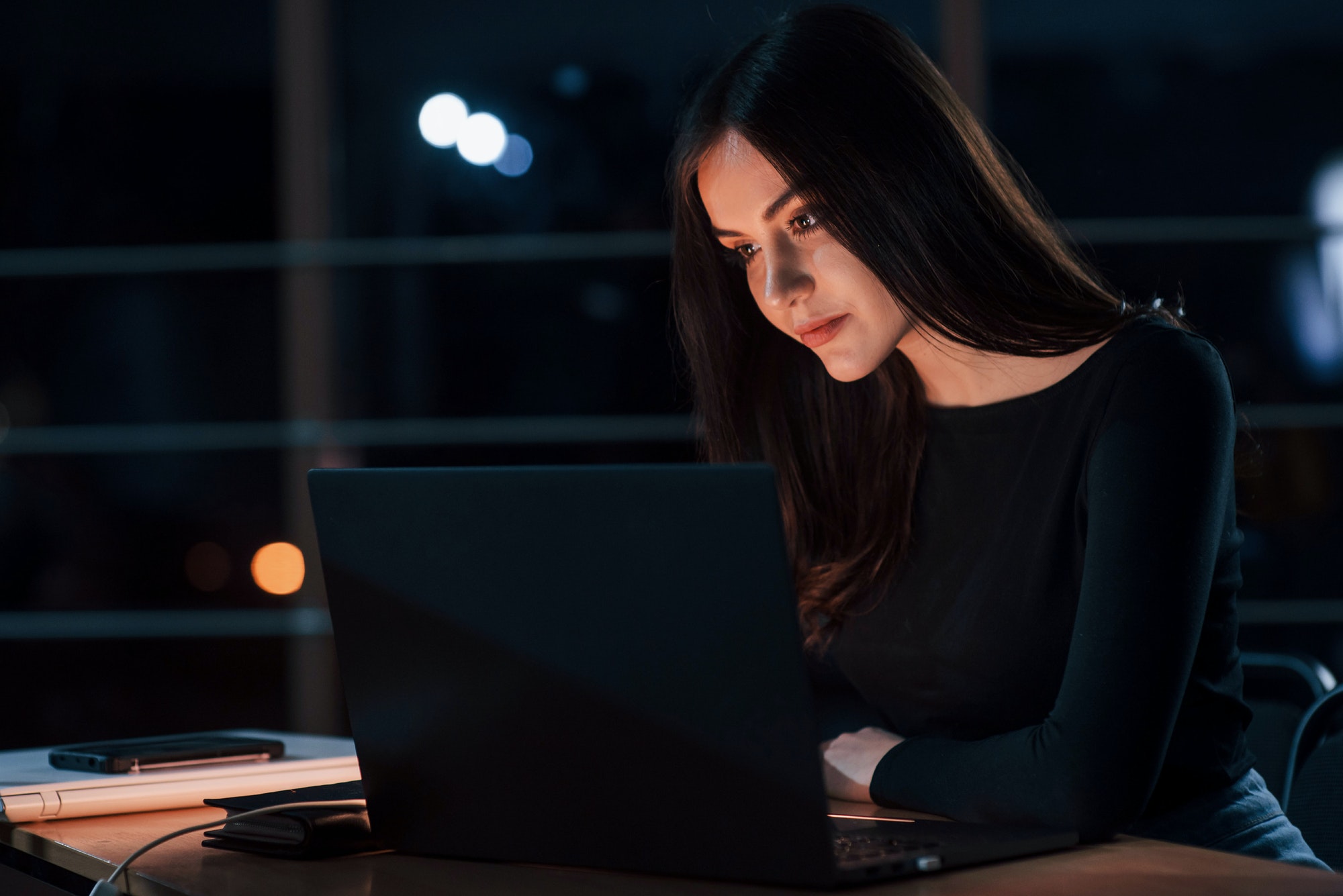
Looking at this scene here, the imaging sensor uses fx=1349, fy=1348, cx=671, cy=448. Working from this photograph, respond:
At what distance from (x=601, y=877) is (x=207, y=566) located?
3557 millimetres

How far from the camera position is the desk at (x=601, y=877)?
826mm

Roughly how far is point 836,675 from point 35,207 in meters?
3.45

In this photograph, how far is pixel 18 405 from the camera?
3986 millimetres

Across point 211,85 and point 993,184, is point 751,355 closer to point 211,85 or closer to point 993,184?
point 993,184

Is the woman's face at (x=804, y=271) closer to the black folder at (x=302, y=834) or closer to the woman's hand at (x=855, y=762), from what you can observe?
the woman's hand at (x=855, y=762)

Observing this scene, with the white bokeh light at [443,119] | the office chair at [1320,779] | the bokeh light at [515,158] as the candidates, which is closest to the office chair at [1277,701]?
the office chair at [1320,779]

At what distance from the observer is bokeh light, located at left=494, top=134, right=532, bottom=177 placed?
3973 millimetres

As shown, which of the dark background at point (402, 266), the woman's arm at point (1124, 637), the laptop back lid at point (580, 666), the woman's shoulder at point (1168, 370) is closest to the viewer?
the laptop back lid at point (580, 666)

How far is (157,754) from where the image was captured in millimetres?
1264

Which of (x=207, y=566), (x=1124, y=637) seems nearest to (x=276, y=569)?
(x=207, y=566)

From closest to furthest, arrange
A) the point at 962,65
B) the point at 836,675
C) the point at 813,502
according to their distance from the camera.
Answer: the point at 836,675, the point at 813,502, the point at 962,65

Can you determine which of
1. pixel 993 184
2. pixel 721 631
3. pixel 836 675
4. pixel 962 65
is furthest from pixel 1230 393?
pixel 962 65

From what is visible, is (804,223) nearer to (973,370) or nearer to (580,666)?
(973,370)

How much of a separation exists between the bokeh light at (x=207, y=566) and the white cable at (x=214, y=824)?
3220mm
